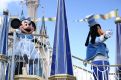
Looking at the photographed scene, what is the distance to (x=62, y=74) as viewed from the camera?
6.26 metres

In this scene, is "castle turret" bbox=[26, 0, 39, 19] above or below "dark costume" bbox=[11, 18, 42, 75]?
above

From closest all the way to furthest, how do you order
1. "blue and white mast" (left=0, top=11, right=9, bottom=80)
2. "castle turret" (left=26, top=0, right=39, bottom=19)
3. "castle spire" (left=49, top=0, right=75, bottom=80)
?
"castle spire" (left=49, top=0, right=75, bottom=80) < "blue and white mast" (left=0, top=11, right=9, bottom=80) < "castle turret" (left=26, top=0, right=39, bottom=19)

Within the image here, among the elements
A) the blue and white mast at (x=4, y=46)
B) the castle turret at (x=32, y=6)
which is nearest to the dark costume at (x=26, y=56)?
the blue and white mast at (x=4, y=46)

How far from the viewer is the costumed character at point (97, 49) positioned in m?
7.78

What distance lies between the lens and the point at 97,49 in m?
8.22

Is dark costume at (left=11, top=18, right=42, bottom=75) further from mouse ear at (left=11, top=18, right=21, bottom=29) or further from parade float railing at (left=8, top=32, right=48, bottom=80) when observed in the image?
Answer: mouse ear at (left=11, top=18, right=21, bottom=29)

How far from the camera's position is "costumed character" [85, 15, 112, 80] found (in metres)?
7.78

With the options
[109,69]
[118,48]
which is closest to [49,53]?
[109,69]

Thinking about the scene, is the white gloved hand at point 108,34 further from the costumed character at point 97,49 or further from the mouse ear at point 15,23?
the mouse ear at point 15,23

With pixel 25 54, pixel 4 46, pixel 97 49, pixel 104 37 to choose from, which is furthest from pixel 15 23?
pixel 104 37

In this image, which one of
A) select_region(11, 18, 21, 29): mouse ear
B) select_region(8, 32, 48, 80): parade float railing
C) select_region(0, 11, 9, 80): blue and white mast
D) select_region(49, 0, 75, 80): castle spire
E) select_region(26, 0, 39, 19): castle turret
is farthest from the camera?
select_region(26, 0, 39, 19): castle turret

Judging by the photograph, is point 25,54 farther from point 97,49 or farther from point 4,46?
point 97,49

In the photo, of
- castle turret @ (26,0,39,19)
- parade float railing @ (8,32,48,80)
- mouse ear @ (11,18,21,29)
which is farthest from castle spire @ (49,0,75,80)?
castle turret @ (26,0,39,19)

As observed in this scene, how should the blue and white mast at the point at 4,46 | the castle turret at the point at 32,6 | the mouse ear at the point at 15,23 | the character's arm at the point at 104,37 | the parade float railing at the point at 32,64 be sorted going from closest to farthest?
the blue and white mast at the point at 4,46
the parade float railing at the point at 32,64
the character's arm at the point at 104,37
the mouse ear at the point at 15,23
the castle turret at the point at 32,6
